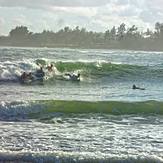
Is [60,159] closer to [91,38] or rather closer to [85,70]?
[85,70]

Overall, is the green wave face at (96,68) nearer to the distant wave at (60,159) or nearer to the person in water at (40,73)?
the person in water at (40,73)

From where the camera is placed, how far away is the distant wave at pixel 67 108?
14.6 meters

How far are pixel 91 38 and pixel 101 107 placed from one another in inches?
6530

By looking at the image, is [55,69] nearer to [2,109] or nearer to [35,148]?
[2,109]

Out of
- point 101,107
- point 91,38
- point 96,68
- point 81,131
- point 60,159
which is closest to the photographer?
point 60,159

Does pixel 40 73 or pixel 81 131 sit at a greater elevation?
pixel 81 131

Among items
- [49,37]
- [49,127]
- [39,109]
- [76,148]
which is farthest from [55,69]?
[49,37]

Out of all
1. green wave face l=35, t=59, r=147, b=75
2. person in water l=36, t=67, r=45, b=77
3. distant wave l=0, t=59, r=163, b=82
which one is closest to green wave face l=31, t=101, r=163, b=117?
distant wave l=0, t=59, r=163, b=82

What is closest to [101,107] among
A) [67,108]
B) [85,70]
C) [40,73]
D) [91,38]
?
[67,108]

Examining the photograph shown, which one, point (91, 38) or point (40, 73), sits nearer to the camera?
point (40, 73)

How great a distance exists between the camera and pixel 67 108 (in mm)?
15695

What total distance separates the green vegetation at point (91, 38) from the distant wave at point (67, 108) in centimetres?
14166

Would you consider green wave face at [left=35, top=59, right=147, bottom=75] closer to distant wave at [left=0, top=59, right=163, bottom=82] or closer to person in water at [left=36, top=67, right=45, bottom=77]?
distant wave at [left=0, top=59, right=163, bottom=82]

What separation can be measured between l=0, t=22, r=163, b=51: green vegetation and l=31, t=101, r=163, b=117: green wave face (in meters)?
142
